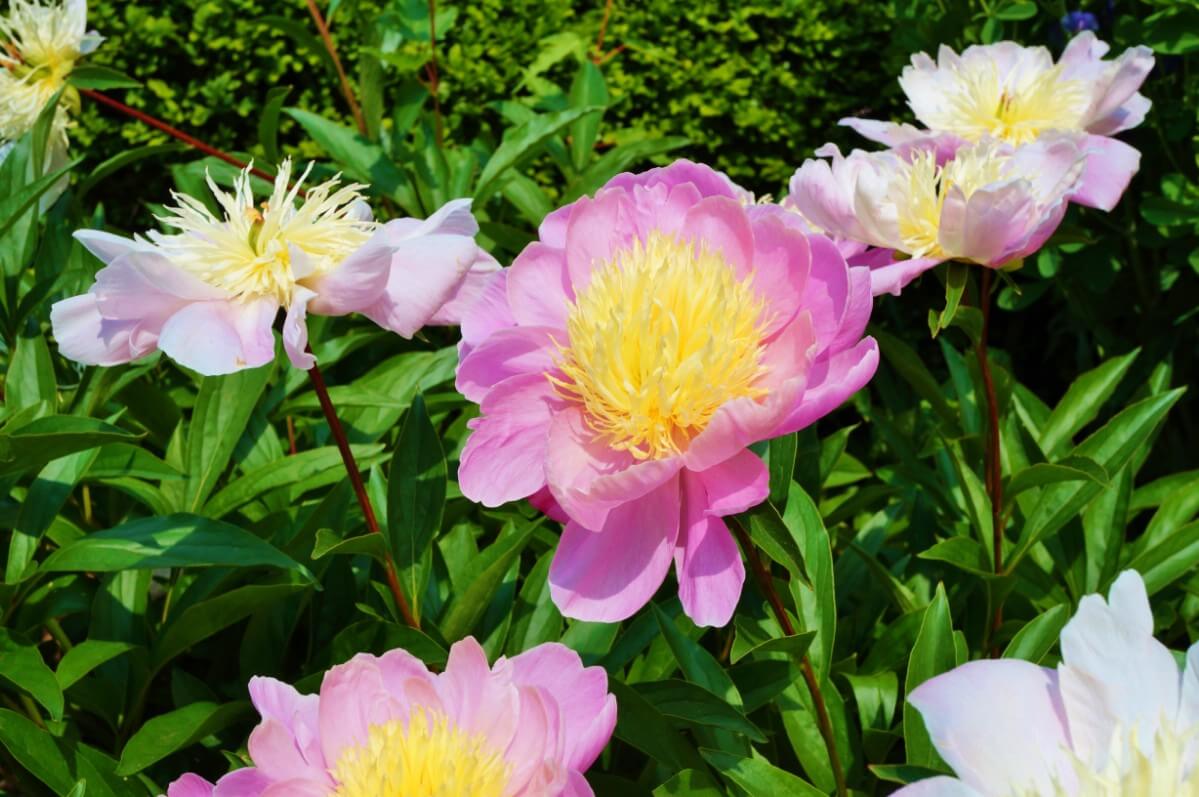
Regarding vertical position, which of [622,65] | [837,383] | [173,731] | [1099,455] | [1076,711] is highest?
[837,383]

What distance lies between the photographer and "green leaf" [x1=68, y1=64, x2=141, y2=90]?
5.87ft

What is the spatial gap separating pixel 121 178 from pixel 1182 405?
9.61 feet

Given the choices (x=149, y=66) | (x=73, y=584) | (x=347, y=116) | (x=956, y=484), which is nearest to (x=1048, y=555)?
(x=956, y=484)

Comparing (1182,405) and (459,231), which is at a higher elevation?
(459,231)

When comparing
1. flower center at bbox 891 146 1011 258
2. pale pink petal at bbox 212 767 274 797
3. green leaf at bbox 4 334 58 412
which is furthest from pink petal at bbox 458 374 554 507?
green leaf at bbox 4 334 58 412

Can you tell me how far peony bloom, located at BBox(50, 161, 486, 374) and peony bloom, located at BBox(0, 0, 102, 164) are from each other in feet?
2.96

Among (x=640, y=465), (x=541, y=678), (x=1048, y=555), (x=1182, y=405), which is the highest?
(x=640, y=465)

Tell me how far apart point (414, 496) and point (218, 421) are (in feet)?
1.58

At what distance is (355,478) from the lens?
1.07 meters

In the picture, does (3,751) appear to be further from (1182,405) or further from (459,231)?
(1182,405)

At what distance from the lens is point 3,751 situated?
1.32 m

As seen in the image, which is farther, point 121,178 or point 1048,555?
point 121,178

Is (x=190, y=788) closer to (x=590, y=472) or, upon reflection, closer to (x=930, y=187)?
(x=590, y=472)

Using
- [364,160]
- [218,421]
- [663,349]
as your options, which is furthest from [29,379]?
[663,349]
